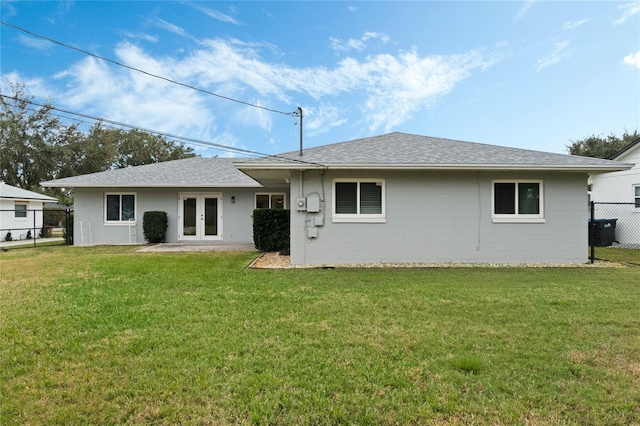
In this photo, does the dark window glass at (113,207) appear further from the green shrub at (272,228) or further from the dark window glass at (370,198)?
the dark window glass at (370,198)

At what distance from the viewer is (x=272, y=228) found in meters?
11.8

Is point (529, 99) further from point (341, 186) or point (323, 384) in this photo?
point (323, 384)

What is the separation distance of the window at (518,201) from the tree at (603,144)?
2522 centimetres

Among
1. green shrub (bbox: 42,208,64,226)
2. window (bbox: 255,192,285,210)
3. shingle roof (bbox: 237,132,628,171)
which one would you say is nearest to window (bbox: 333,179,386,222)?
shingle roof (bbox: 237,132,628,171)

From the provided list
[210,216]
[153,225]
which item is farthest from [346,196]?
[153,225]

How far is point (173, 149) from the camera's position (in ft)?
132

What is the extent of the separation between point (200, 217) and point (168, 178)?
7.10ft

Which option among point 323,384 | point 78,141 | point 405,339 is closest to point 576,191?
point 405,339

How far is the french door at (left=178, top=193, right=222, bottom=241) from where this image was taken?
48.4ft

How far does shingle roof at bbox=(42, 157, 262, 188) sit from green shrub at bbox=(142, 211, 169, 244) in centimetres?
124

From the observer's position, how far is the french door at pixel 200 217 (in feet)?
48.4

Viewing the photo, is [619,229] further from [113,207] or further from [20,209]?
[20,209]

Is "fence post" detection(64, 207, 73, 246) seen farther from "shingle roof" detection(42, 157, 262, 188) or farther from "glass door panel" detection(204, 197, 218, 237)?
"glass door panel" detection(204, 197, 218, 237)

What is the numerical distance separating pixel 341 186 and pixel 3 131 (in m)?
33.7
